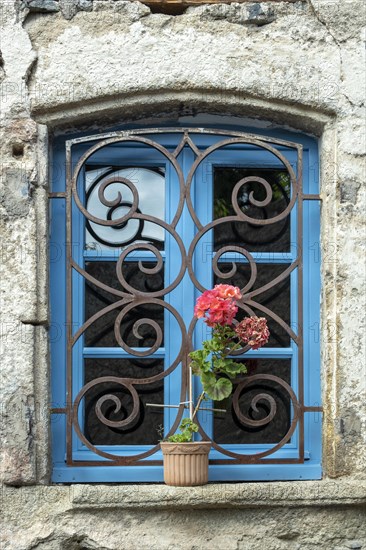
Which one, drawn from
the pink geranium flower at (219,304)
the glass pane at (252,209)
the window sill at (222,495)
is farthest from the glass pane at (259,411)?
the glass pane at (252,209)

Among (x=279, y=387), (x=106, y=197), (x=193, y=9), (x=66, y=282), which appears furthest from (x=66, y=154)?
(x=279, y=387)

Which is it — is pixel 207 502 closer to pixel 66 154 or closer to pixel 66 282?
pixel 66 282

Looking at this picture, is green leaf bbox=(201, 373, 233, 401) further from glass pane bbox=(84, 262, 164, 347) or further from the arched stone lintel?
the arched stone lintel

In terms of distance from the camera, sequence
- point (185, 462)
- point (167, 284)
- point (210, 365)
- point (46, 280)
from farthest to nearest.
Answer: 1. point (167, 284)
2. point (46, 280)
3. point (210, 365)
4. point (185, 462)

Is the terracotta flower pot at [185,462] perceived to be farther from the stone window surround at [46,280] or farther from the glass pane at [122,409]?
the stone window surround at [46,280]

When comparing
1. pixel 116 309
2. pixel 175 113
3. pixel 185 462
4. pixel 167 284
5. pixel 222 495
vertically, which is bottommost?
pixel 222 495

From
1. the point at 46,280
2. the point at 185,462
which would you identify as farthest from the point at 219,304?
the point at 46,280

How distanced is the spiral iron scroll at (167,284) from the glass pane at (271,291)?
0.15ft

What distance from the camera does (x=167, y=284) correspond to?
4.27 meters

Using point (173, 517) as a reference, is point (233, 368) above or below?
above

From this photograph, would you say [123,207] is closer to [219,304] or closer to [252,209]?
[252,209]

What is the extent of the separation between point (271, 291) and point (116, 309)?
2.22 feet

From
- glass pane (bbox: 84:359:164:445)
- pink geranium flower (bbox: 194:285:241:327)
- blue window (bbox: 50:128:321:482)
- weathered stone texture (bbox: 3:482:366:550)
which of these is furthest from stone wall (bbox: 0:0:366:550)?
pink geranium flower (bbox: 194:285:241:327)

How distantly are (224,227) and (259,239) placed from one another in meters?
0.16
